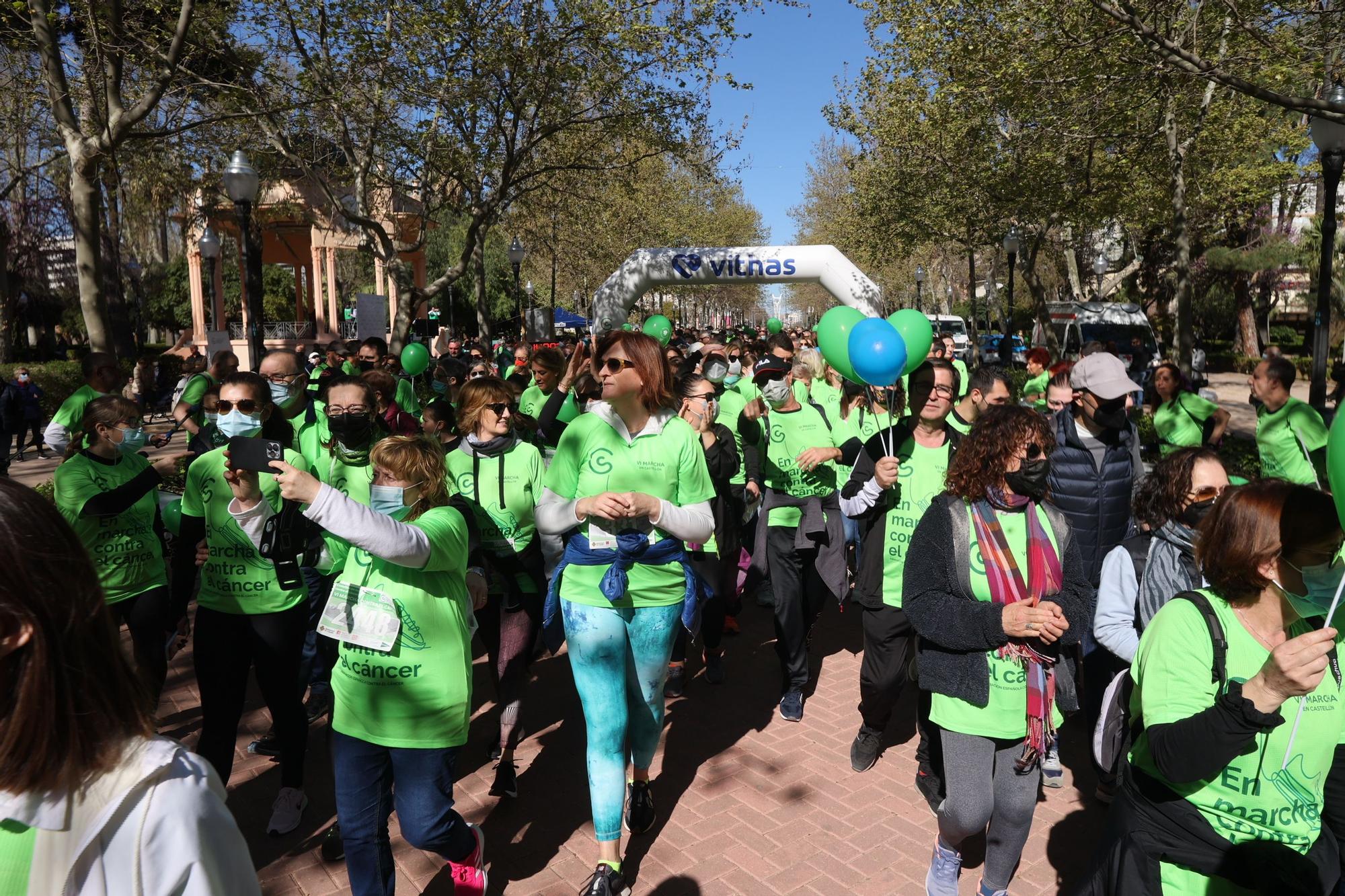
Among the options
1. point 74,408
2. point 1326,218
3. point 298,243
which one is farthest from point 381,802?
point 298,243

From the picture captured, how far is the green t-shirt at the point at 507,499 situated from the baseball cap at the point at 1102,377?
112 inches

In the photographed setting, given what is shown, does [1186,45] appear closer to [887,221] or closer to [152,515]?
[887,221]

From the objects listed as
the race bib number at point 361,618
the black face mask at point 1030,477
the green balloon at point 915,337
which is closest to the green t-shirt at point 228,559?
the race bib number at point 361,618

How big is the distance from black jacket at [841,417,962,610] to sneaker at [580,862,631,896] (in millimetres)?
1809

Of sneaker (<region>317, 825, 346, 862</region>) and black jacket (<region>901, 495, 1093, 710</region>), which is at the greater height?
black jacket (<region>901, 495, 1093, 710</region>)

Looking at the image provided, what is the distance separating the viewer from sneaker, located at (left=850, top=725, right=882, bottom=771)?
4.90 meters

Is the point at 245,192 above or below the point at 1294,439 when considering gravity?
above

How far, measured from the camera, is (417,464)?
3.25 metres

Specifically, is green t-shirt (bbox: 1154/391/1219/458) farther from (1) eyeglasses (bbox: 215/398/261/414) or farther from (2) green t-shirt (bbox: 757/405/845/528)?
(1) eyeglasses (bbox: 215/398/261/414)

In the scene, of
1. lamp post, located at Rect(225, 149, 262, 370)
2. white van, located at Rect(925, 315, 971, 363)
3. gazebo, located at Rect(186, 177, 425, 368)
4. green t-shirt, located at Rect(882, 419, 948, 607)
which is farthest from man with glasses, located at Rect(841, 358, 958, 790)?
white van, located at Rect(925, 315, 971, 363)

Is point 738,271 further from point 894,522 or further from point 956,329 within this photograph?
point 956,329

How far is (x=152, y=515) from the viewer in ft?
15.5

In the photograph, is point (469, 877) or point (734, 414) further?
point (734, 414)

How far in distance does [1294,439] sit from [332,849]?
6.04 m
